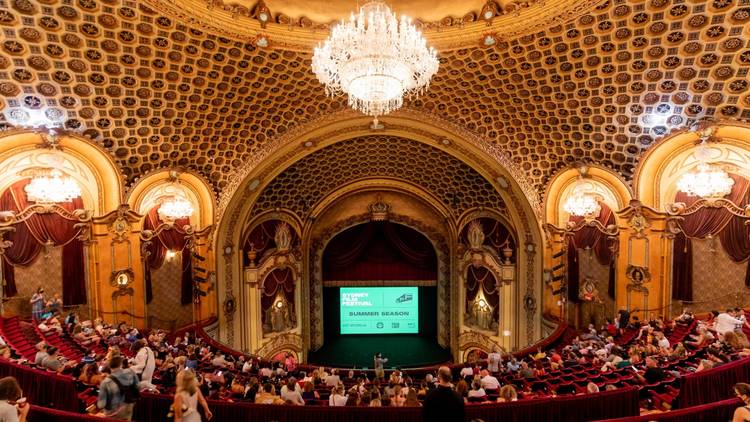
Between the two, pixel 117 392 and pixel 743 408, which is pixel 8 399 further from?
pixel 743 408

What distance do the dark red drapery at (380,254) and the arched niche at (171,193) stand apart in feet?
24.8

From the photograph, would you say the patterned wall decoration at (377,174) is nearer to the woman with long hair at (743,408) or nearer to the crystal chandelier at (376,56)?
the crystal chandelier at (376,56)

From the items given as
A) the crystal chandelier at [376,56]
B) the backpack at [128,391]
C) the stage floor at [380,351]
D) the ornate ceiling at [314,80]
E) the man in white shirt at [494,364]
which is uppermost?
the ornate ceiling at [314,80]

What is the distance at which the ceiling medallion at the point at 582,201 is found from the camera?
1424 centimetres

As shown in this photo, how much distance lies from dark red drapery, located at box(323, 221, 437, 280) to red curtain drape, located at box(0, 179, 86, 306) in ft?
35.8

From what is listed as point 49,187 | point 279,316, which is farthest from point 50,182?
point 279,316

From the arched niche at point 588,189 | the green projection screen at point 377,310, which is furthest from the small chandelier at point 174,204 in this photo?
the arched niche at point 588,189

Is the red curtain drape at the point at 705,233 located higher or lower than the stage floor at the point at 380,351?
higher

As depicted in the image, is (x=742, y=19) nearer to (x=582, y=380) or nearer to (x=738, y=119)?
(x=738, y=119)

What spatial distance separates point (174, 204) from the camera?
14.4m

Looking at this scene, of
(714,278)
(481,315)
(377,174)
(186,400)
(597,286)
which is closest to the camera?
(186,400)

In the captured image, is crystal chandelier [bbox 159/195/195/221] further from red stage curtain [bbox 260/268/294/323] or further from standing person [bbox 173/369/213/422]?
standing person [bbox 173/369/213/422]

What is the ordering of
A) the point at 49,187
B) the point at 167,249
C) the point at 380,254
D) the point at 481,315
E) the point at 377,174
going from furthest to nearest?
1. the point at 380,254
2. the point at 377,174
3. the point at 481,315
4. the point at 167,249
5. the point at 49,187

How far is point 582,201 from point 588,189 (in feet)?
3.23
